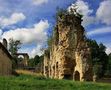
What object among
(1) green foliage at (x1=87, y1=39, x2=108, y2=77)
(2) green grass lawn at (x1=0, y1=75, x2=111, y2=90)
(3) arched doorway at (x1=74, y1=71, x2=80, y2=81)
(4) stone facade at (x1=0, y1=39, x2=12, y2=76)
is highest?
(1) green foliage at (x1=87, y1=39, x2=108, y2=77)

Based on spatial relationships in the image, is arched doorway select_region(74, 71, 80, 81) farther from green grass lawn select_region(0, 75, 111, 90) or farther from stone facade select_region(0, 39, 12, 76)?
green grass lawn select_region(0, 75, 111, 90)

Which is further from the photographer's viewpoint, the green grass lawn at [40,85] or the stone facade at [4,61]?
the stone facade at [4,61]

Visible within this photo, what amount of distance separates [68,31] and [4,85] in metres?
18.7

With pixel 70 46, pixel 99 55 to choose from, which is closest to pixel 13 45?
pixel 99 55

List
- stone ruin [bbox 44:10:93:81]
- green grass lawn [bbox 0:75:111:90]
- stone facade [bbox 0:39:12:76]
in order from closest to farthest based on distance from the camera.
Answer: green grass lawn [bbox 0:75:111:90] < stone ruin [bbox 44:10:93:81] < stone facade [bbox 0:39:12:76]

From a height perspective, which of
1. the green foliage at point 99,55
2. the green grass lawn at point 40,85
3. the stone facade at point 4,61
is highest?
the green foliage at point 99,55

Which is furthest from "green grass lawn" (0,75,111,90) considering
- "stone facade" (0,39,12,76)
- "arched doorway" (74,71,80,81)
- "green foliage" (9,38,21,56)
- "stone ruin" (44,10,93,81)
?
"green foliage" (9,38,21,56)

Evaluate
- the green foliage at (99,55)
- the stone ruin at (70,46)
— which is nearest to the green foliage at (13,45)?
the green foliage at (99,55)

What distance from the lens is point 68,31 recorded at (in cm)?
3769

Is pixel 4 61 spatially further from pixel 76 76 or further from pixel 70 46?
pixel 76 76

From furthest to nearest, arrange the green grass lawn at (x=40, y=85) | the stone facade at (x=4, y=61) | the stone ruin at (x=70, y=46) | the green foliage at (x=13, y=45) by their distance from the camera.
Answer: the green foliage at (x=13, y=45)
the stone facade at (x=4, y=61)
the stone ruin at (x=70, y=46)
the green grass lawn at (x=40, y=85)

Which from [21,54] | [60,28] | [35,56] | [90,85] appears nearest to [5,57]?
[60,28]

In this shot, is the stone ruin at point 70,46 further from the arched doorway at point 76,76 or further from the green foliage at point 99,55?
the green foliage at point 99,55

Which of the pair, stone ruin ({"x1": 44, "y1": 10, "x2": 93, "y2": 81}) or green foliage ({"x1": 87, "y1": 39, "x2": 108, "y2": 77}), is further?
green foliage ({"x1": 87, "y1": 39, "x2": 108, "y2": 77})
